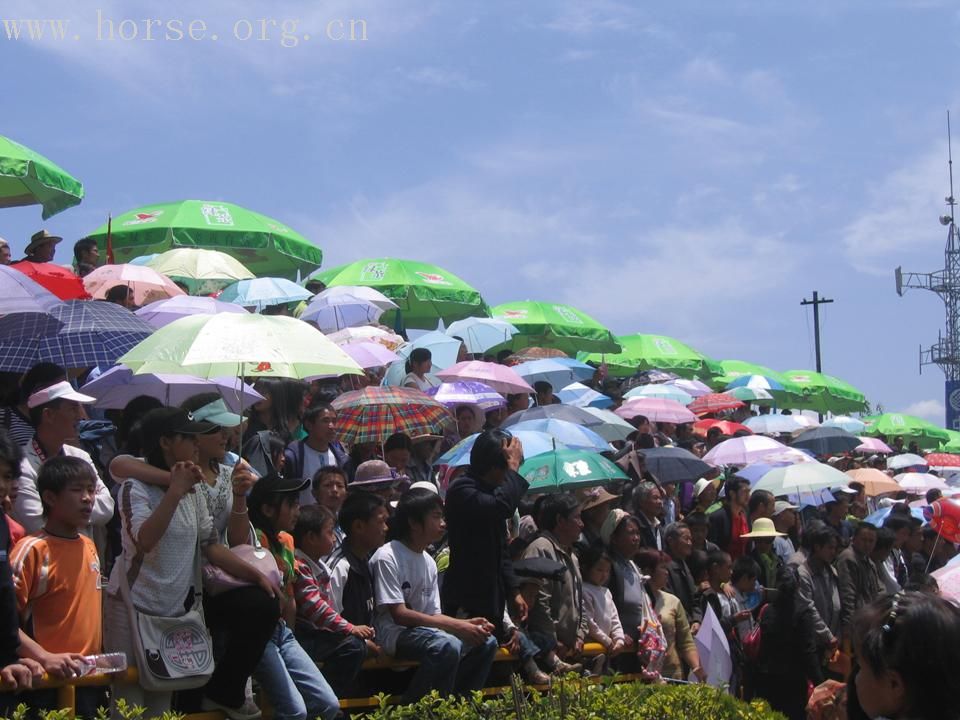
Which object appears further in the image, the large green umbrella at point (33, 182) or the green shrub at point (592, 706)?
the large green umbrella at point (33, 182)

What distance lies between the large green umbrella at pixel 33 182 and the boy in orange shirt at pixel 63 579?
5.44 meters

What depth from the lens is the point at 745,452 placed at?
16.1m

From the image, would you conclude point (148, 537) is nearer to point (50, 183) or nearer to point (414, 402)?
point (414, 402)

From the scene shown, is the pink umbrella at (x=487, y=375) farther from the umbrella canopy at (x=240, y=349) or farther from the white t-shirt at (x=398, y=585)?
the white t-shirt at (x=398, y=585)

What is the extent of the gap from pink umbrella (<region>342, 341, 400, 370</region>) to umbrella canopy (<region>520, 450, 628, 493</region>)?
2691mm

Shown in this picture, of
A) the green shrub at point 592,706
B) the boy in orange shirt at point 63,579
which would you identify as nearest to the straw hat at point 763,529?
the green shrub at point 592,706

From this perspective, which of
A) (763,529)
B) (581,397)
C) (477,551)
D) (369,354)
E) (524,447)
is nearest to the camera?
(477,551)

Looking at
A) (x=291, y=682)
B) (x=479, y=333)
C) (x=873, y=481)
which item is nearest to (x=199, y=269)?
(x=479, y=333)

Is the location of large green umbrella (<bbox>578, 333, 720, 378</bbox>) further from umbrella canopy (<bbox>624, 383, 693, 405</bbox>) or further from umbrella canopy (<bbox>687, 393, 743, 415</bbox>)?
umbrella canopy (<bbox>624, 383, 693, 405</bbox>)

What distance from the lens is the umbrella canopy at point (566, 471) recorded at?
10.4 m

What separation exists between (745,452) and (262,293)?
6182mm

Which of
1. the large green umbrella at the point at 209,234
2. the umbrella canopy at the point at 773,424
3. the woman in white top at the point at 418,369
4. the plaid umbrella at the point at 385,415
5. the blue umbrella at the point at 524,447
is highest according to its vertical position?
the large green umbrella at the point at 209,234

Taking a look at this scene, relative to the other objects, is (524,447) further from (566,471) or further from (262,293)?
(262,293)

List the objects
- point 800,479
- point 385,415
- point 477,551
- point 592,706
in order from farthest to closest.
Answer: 1. point 800,479
2. point 385,415
3. point 477,551
4. point 592,706
